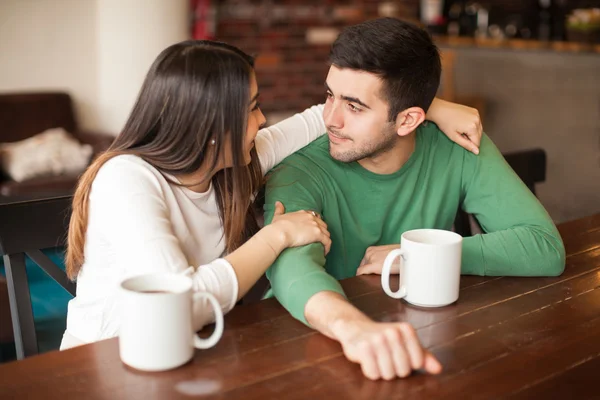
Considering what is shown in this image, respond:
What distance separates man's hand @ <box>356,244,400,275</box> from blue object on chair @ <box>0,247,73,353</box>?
5.13 ft

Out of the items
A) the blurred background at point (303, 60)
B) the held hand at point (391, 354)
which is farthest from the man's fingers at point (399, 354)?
the blurred background at point (303, 60)

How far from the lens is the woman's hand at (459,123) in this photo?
1.62m

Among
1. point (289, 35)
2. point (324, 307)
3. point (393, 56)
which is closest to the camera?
point (324, 307)

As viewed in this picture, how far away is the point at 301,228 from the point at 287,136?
36 cm

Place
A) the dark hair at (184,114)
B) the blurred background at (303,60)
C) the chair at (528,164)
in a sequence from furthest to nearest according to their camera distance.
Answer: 1. the blurred background at (303,60)
2. the chair at (528,164)
3. the dark hair at (184,114)

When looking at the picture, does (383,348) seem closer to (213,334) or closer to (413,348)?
(413,348)

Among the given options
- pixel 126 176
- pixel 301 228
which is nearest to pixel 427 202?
pixel 301 228

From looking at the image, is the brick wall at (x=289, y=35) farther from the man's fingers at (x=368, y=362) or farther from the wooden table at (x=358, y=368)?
the man's fingers at (x=368, y=362)

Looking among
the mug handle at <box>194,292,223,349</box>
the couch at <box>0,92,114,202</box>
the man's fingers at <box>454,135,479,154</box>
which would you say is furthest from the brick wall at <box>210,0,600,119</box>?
the mug handle at <box>194,292,223,349</box>

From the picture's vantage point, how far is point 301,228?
1.29 meters

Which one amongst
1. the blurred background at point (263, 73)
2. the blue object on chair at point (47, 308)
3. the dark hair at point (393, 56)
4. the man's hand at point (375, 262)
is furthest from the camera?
the blurred background at point (263, 73)

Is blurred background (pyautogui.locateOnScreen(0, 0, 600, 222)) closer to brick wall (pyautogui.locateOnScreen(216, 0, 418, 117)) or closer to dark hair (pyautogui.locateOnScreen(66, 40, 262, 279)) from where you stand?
brick wall (pyautogui.locateOnScreen(216, 0, 418, 117))

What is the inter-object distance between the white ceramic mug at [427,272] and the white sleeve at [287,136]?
0.43m

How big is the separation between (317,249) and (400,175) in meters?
0.39
